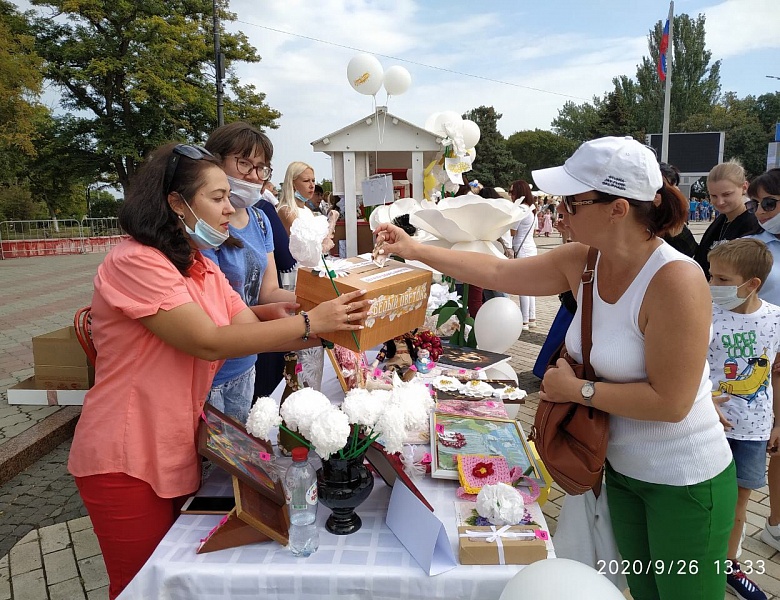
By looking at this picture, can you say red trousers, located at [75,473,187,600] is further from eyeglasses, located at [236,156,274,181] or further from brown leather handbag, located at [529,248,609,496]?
eyeglasses, located at [236,156,274,181]

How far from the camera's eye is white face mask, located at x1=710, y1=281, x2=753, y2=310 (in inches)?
84.2

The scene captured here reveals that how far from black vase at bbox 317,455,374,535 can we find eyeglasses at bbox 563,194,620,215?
0.86 meters

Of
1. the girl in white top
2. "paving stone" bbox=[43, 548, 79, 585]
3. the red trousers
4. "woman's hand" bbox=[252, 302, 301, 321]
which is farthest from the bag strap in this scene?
the girl in white top

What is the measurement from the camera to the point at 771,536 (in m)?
2.60

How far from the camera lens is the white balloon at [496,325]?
3459 millimetres

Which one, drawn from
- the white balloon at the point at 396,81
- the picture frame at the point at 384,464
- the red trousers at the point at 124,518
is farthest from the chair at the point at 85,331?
the white balloon at the point at 396,81

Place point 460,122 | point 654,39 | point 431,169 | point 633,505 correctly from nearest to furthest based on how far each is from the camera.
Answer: point 633,505 < point 431,169 < point 460,122 < point 654,39

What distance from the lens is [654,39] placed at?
42219 millimetres

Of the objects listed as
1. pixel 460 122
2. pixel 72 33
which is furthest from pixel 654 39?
pixel 460 122

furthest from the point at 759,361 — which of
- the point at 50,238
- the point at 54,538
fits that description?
the point at 50,238

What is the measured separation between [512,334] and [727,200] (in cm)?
168

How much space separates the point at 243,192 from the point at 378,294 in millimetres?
945

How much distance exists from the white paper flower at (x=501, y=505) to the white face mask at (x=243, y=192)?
149 centimetres

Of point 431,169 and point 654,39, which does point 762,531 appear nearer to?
point 431,169
